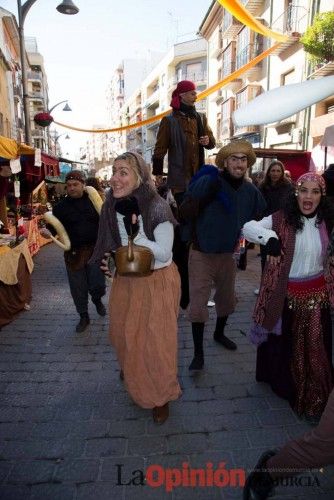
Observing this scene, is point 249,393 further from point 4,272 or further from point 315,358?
point 4,272

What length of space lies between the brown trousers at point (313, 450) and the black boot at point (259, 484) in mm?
123

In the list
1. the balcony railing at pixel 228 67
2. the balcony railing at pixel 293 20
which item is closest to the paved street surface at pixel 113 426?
the balcony railing at pixel 293 20

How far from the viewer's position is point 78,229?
168 inches

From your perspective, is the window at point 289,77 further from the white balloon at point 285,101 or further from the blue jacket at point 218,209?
the white balloon at point 285,101

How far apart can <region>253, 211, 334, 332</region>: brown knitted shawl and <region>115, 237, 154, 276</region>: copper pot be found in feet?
2.95

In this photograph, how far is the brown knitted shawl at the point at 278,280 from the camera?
96.3 inches

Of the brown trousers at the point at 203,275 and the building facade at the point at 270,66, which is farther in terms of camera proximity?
the building facade at the point at 270,66

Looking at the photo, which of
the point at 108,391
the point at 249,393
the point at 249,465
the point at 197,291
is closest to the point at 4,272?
the point at 108,391

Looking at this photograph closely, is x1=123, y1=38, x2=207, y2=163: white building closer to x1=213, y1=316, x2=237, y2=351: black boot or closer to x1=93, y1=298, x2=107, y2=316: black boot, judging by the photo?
x1=93, y1=298, x2=107, y2=316: black boot

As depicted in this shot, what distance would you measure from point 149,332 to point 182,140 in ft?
7.42

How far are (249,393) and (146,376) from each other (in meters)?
0.98

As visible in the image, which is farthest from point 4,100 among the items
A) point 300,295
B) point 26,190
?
point 300,295

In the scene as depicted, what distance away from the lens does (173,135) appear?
383cm

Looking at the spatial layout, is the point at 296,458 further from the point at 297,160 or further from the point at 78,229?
the point at 297,160
